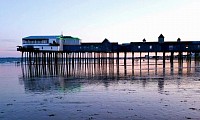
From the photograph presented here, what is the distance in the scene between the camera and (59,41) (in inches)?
2889

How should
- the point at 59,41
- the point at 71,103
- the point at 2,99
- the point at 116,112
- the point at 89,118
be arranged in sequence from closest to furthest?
the point at 89,118 < the point at 116,112 < the point at 71,103 < the point at 2,99 < the point at 59,41

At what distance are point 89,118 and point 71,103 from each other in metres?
4.09

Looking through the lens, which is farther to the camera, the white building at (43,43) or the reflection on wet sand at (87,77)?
the white building at (43,43)

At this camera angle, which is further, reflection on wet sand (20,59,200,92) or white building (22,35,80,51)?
white building (22,35,80,51)

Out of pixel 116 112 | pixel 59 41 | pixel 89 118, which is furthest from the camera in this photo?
pixel 59 41

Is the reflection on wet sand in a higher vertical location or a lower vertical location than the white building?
lower

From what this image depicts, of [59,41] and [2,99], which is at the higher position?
[59,41]

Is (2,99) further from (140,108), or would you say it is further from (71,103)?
(140,108)

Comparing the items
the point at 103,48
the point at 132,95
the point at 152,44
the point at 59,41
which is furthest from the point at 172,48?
the point at 132,95

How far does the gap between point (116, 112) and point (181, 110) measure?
10.9ft

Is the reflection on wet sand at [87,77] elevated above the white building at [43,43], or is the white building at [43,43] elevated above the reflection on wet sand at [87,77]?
the white building at [43,43]

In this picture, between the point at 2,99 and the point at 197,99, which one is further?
the point at 2,99

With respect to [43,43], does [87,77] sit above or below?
below

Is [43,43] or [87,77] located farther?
[43,43]
